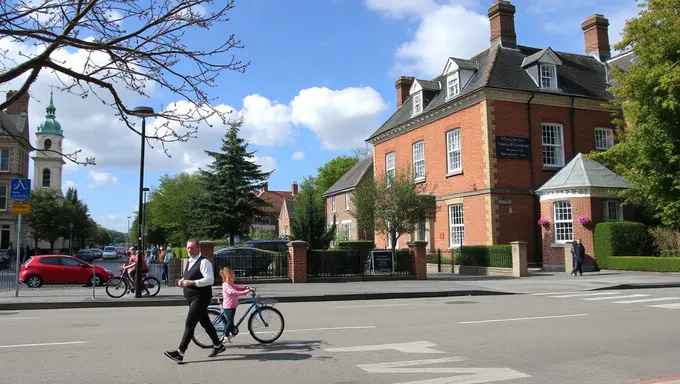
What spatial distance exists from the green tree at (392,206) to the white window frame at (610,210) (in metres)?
8.54

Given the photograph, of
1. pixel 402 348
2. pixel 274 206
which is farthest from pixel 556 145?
pixel 274 206

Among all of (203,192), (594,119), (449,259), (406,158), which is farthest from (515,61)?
(203,192)

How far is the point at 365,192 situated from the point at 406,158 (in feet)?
32.4

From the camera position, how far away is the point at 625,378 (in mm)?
6344

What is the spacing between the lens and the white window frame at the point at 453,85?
32.6 metres

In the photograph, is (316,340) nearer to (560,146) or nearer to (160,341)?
(160,341)

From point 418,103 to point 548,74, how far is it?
819 centimetres

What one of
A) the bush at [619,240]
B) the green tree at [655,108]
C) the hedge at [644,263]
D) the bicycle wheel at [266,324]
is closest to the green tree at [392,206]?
the bush at [619,240]

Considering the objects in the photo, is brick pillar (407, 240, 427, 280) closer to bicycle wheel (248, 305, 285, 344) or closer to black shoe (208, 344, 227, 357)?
bicycle wheel (248, 305, 285, 344)

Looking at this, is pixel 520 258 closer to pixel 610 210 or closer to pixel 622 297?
pixel 610 210

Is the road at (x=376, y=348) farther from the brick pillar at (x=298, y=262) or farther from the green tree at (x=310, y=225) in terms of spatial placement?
the green tree at (x=310, y=225)

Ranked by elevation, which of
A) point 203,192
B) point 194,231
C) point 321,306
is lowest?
point 321,306

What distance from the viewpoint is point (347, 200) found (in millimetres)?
51750

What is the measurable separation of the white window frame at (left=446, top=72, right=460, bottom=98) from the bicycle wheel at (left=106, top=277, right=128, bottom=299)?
21938mm
